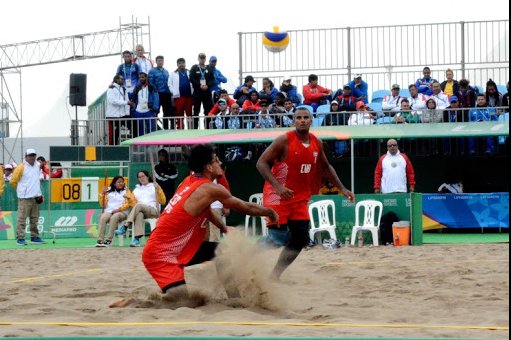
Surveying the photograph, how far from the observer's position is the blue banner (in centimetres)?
1964

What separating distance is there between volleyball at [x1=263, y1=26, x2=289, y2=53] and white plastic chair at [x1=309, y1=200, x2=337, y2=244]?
6.32m

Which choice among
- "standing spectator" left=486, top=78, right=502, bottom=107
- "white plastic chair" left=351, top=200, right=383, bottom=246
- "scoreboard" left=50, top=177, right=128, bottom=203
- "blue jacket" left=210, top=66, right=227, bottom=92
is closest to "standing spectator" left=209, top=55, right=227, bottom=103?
"blue jacket" left=210, top=66, right=227, bottom=92

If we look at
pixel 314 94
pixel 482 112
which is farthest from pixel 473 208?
pixel 314 94

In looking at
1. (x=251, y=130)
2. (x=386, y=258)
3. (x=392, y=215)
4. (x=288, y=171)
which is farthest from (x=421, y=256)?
(x=251, y=130)

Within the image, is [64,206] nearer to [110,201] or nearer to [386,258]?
[110,201]

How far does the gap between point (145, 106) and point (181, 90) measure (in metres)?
0.86

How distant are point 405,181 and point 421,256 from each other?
13.8 ft

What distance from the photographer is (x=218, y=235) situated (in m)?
17.5

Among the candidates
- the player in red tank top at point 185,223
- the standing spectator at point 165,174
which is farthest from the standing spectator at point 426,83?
the player in red tank top at point 185,223

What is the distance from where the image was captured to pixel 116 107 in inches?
875

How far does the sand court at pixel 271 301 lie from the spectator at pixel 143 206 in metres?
5.24

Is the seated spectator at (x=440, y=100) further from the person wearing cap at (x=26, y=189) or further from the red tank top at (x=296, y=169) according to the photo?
the red tank top at (x=296, y=169)

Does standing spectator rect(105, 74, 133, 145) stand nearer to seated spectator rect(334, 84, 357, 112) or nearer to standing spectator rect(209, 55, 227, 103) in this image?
standing spectator rect(209, 55, 227, 103)

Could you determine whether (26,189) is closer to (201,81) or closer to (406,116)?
(201,81)
